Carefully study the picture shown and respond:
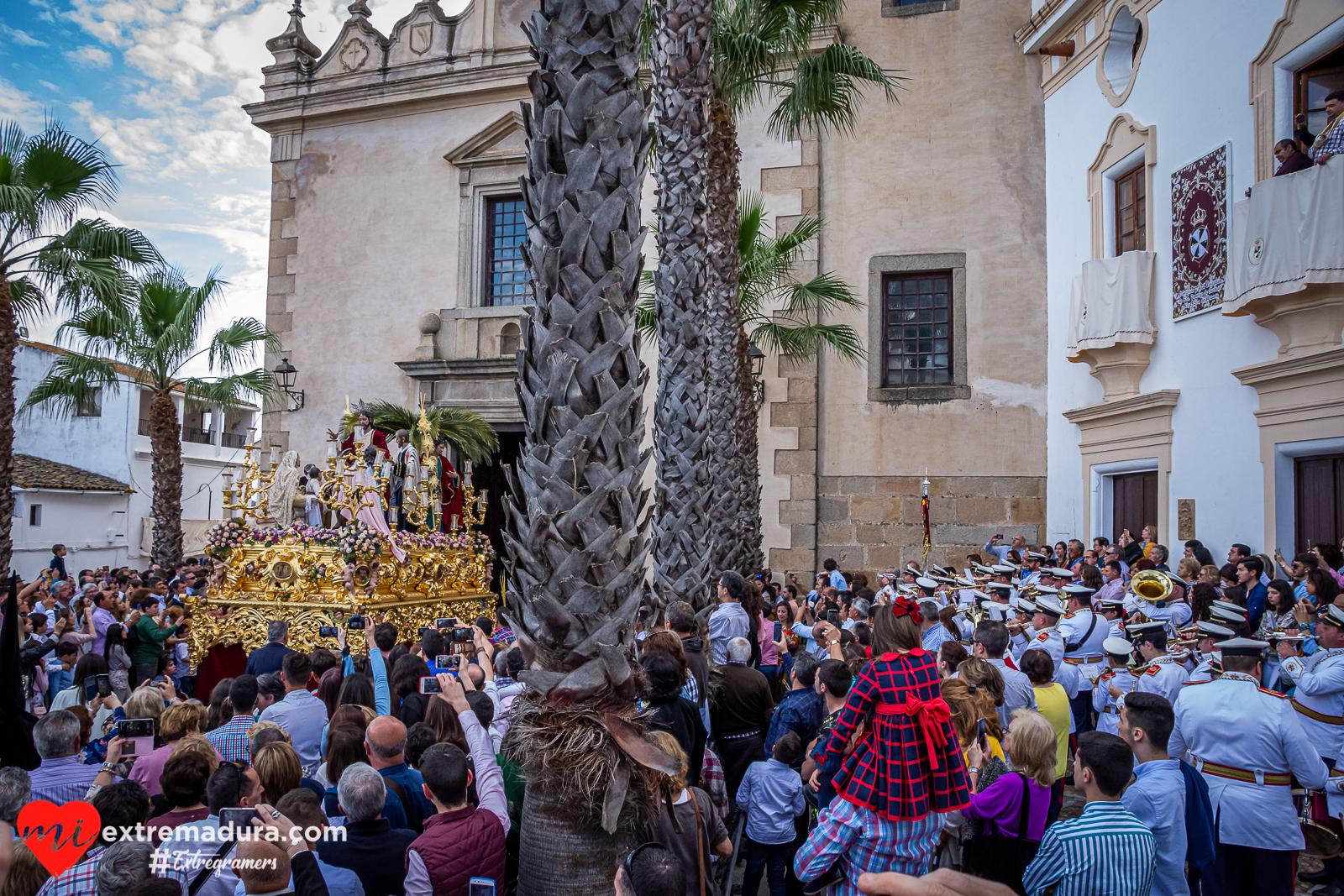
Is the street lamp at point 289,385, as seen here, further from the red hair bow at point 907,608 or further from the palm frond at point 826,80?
the red hair bow at point 907,608

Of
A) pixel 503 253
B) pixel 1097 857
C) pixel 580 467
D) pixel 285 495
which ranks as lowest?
pixel 1097 857

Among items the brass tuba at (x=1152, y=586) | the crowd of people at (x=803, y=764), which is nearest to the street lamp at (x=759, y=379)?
the brass tuba at (x=1152, y=586)

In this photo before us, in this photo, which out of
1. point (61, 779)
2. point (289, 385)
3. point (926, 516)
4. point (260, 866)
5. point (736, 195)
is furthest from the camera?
point (289, 385)

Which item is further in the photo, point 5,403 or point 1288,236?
point 5,403

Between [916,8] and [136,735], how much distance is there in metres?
16.8

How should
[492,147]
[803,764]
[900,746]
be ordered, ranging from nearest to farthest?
[900,746]
[803,764]
[492,147]

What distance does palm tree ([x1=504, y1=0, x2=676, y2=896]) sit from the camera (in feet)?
12.0

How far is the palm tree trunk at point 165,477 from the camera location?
15922mm

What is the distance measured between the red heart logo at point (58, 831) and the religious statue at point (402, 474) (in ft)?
27.0

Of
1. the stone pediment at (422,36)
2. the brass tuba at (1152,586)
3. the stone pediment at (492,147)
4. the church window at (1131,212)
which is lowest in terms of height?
the brass tuba at (1152,586)

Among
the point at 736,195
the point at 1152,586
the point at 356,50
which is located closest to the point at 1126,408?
the point at 1152,586

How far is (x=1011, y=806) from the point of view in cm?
400

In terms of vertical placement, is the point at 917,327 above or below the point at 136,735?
above

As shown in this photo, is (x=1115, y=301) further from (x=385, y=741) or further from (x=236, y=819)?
(x=236, y=819)
